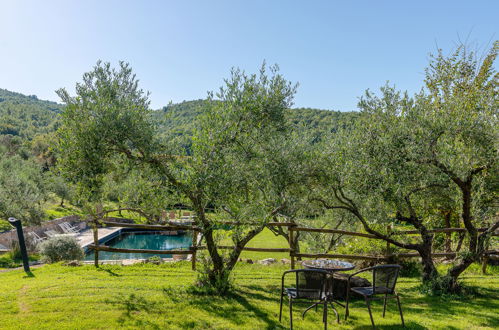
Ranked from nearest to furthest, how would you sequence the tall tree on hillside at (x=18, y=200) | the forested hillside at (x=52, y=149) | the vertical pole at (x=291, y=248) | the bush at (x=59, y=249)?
the forested hillside at (x=52, y=149) → the vertical pole at (x=291, y=248) → the bush at (x=59, y=249) → the tall tree on hillside at (x=18, y=200)

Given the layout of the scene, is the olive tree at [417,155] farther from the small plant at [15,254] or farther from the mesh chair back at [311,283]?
the small plant at [15,254]

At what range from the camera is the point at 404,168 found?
619cm

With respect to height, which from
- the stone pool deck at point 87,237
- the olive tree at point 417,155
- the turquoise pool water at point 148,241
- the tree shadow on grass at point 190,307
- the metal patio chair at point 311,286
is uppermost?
the olive tree at point 417,155

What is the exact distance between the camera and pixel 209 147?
6.02m

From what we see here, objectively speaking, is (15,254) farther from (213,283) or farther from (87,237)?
(213,283)

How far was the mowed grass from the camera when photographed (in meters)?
5.01

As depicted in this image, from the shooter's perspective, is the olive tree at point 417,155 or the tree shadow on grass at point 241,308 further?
the olive tree at point 417,155

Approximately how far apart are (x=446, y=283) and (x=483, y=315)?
137cm

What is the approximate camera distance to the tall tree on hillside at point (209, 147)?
558cm

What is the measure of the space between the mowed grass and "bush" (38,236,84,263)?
3.79m

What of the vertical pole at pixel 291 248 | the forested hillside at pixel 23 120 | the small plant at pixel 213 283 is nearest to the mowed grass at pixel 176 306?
the small plant at pixel 213 283

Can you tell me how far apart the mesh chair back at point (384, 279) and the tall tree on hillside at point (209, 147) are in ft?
7.07

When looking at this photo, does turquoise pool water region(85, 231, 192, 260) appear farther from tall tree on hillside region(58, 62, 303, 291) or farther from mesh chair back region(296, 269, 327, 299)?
mesh chair back region(296, 269, 327, 299)

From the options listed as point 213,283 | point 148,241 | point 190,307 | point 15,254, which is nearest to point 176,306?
point 190,307
